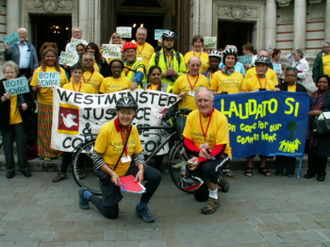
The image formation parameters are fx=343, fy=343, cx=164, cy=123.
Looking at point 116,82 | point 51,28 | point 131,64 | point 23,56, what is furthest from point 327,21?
point 23,56

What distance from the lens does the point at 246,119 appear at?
252 inches

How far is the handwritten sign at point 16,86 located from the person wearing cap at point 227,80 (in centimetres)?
336

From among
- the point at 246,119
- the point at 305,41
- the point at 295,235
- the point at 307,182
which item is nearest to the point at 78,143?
the point at 246,119

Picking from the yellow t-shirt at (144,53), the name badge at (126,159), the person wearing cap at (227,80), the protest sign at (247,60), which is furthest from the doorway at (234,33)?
the name badge at (126,159)

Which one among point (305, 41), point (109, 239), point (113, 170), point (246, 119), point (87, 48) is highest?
point (305, 41)

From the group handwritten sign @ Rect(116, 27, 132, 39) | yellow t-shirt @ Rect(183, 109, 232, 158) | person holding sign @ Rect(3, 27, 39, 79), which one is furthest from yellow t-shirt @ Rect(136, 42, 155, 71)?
yellow t-shirt @ Rect(183, 109, 232, 158)

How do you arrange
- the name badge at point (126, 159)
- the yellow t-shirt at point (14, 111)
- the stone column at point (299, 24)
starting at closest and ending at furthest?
the name badge at point (126, 159) < the yellow t-shirt at point (14, 111) < the stone column at point (299, 24)

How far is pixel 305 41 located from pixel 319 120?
8.18 m

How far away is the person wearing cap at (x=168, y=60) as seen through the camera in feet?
22.0

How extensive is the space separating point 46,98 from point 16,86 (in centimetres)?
60

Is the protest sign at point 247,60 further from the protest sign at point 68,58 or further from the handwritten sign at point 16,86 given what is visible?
the handwritten sign at point 16,86

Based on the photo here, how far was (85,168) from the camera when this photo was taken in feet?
21.5

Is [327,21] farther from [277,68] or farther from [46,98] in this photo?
[46,98]

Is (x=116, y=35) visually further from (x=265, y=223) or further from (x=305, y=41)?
(x=305, y=41)
